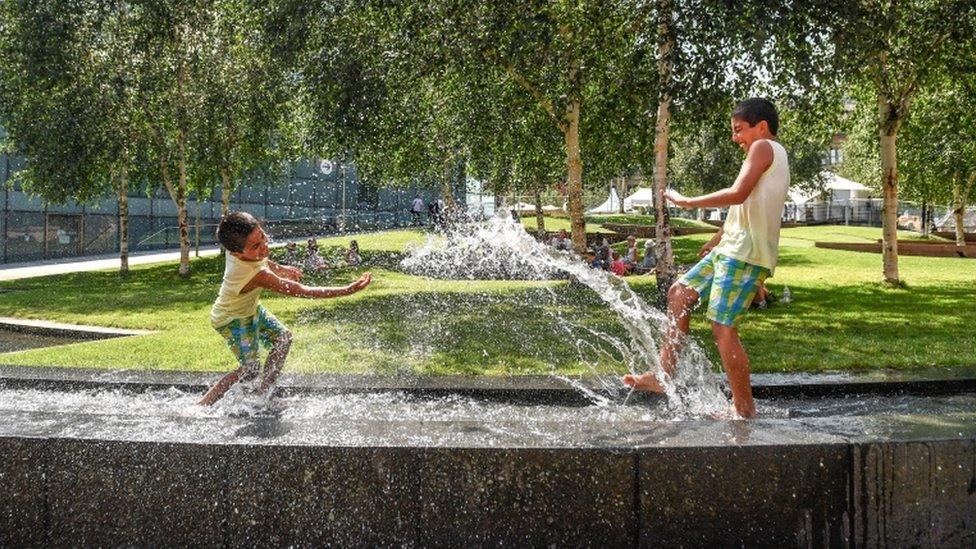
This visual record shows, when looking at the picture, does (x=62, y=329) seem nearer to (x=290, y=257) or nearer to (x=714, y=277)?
(x=714, y=277)

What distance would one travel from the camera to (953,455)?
3494 mm

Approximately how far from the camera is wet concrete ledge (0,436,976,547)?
3.46m

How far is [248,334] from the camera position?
5.61 meters

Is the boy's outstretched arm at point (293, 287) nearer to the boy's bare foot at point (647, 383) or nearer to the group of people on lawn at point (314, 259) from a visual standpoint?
the boy's bare foot at point (647, 383)

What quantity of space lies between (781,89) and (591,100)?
4.93 metres

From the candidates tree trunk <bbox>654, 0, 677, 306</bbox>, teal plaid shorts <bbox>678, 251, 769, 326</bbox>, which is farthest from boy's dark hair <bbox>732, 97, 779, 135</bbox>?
tree trunk <bbox>654, 0, 677, 306</bbox>

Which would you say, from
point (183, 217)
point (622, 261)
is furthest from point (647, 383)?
point (183, 217)

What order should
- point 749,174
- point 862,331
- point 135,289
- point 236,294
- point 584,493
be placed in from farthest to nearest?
point 135,289
point 862,331
point 236,294
point 749,174
point 584,493

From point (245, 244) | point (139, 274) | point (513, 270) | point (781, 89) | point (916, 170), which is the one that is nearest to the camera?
point (245, 244)

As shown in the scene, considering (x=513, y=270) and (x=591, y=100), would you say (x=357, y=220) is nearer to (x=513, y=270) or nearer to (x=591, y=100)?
(x=513, y=270)

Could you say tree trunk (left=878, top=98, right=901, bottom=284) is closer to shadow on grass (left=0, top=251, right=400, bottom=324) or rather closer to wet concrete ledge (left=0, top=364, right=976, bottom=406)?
wet concrete ledge (left=0, top=364, right=976, bottom=406)

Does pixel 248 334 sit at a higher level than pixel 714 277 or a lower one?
lower

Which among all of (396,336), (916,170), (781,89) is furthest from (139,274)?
(916,170)

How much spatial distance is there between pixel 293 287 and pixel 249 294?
44cm
